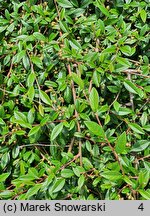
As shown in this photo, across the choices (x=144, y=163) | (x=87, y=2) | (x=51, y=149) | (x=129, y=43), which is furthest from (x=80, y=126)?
(x=87, y=2)

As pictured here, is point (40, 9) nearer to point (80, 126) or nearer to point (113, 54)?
point (113, 54)

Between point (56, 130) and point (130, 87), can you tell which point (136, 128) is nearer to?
point (130, 87)

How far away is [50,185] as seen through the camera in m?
1.28

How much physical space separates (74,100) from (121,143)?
224 mm

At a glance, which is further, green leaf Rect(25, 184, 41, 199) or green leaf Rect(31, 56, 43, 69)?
green leaf Rect(31, 56, 43, 69)

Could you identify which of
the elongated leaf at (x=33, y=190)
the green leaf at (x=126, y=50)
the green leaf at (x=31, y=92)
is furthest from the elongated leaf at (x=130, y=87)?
the elongated leaf at (x=33, y=190)

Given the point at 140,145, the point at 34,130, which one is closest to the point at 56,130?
the point at 34,130

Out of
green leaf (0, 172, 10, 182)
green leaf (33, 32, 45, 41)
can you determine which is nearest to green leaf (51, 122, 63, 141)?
green leaf (0, 172, 10, 182)

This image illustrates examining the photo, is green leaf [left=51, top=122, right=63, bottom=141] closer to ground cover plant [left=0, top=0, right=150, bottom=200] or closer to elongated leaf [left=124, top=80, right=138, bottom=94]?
ground cover plant [left=0, top=0, right=150, bottom=200]

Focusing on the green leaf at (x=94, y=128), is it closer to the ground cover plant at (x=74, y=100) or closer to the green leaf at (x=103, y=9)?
the ground cover plant at (x=74, y=100)

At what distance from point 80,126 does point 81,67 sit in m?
0.21

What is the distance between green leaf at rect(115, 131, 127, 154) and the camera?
4.05 feet

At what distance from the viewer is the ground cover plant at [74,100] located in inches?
51.0

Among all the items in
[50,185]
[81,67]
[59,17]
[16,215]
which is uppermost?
[59,17]
